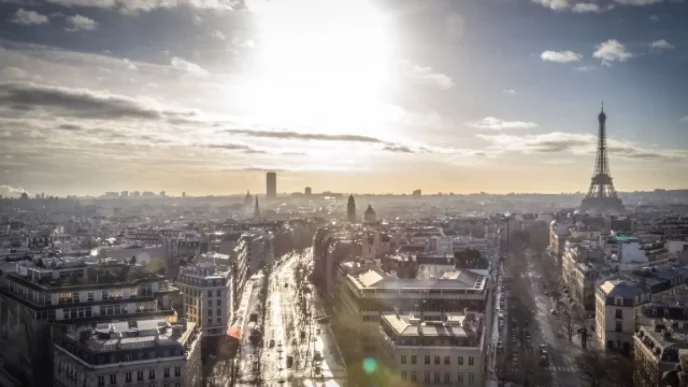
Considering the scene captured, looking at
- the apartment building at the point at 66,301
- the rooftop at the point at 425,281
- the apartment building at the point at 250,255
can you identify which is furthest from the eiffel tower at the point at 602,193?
the apartment building at the point at 66,301

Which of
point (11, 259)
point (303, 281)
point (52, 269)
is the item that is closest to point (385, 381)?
point (52, 269)

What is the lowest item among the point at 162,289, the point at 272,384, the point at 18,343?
the point at 272,384

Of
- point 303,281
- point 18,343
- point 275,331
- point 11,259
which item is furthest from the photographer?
point 303,281

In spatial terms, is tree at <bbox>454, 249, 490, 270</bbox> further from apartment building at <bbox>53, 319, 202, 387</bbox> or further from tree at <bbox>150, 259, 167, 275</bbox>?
apartment building at <bbox>53, 319, 202, 387</bbox>

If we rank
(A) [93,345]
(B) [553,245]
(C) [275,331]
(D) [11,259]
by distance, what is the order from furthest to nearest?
(B) [553,245] → (C) [275,331] → (D) [11,259] → (A) [93,345]

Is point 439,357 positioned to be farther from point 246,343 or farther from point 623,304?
point 246,343

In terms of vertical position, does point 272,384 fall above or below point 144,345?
below

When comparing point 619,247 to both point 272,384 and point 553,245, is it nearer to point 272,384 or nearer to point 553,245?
point 553,245

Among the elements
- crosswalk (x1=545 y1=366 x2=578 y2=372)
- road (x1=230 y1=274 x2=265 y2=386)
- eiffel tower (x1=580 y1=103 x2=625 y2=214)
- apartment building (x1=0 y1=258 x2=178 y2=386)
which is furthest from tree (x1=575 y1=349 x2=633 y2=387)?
eiffel tower (x1=580 y1=103 x2=625 y2=214)

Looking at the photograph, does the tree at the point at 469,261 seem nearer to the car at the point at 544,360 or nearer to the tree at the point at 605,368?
the tree at the point at 605,368
